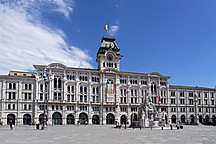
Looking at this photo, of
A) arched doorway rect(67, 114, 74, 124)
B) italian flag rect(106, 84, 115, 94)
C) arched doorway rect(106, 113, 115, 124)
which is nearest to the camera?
arched doorway rect(67, 114, 74, 124)

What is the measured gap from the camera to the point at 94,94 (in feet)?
234

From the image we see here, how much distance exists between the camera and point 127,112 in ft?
242

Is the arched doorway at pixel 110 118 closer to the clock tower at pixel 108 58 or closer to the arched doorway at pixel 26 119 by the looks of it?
the clock tower at pixel 108 58

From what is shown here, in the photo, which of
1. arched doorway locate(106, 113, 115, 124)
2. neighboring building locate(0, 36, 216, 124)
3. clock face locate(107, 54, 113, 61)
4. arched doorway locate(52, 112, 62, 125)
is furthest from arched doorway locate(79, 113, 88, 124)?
clock face locate(107, 54, 113, 61)

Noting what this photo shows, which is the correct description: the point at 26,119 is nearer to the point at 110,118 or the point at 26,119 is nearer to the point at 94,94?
the point at 94,94

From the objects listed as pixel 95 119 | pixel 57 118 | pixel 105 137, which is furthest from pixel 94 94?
pixel 105 137

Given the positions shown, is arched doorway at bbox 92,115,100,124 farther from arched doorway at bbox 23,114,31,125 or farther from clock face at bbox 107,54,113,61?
clock face at bbox 107,54,113,61

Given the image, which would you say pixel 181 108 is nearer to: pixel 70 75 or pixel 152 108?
pixel 152 108

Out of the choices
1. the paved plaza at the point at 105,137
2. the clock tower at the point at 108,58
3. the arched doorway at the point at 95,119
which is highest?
the clock tower at the point at 108,58

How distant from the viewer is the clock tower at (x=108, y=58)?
74125mm

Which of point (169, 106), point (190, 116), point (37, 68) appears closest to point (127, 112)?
point (169, 106)

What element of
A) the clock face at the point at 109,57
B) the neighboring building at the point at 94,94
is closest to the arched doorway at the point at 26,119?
the neighboring building at the point at 94,94

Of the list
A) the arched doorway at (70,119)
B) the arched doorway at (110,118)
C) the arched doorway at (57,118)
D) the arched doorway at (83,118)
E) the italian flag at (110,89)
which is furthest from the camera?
the italian flag at (110,89)

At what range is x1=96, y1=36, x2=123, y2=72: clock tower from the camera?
2918 inches
